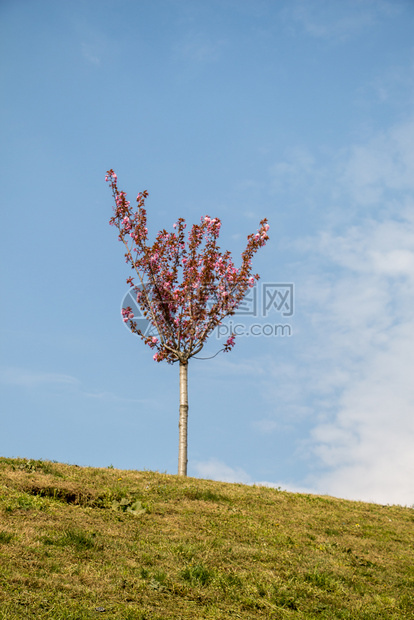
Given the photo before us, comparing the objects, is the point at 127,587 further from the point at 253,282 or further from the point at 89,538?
the point at 253,282

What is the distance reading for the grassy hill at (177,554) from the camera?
8953 millimetres

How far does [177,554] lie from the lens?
11.0 meters

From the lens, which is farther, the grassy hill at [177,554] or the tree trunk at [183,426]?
the tree trunk at [183,426]

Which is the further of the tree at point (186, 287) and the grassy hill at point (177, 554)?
the tree at point (186, 287)

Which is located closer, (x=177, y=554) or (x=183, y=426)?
(x=177, y=554)

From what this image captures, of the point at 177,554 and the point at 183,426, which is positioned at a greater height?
the point at 183,426

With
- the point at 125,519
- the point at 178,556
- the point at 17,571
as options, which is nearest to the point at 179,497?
the point at 125,519

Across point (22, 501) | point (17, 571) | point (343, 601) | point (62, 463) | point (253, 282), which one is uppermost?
point (253, 282)

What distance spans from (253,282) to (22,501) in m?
13.9

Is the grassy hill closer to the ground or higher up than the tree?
closer to the ground

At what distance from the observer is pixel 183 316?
23.0 metres

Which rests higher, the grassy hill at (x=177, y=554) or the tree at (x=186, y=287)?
the tree at (x=186, y=287)

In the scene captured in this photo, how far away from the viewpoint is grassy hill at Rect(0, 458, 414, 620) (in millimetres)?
8953

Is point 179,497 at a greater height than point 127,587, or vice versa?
point 179,497
